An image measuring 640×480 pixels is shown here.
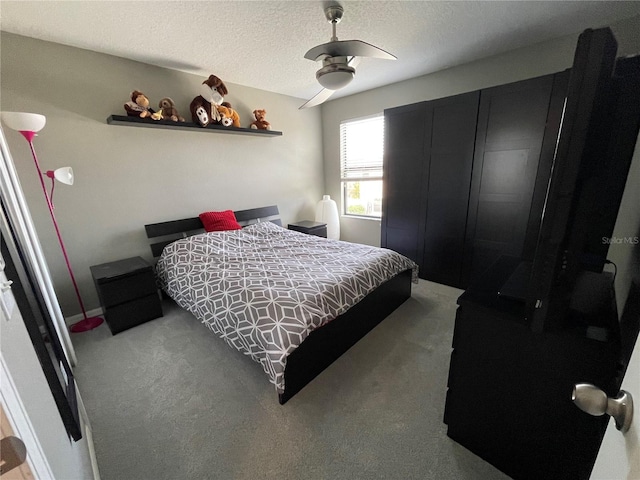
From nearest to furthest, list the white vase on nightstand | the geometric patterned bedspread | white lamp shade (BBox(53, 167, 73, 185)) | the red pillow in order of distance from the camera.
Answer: the geometric patterned bedspread → white lamp shade (BBox(53, 167, 73, 185)) → the red pillow → the white vase on nightstand

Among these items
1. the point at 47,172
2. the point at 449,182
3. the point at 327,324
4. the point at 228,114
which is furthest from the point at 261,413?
the point at 228,114

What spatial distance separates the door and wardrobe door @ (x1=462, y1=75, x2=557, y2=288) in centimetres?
218

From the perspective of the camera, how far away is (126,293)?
92.7 inches

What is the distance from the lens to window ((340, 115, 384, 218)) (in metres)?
3.94

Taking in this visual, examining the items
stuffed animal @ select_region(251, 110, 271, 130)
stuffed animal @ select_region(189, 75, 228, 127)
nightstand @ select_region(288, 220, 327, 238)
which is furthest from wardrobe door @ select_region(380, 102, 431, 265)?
stuffed animal @ select_region(189, 75, 228, 127)

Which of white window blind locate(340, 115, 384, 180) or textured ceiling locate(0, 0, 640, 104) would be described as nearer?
textured ceiling locate(0, 0, 640, 104)

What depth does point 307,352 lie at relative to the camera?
5.53 feet

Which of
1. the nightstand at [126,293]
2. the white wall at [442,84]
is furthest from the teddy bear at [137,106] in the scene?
the white wall at [442,84]

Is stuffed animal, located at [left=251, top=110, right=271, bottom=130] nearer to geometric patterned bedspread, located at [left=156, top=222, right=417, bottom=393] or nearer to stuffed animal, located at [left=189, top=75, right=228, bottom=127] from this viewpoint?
stuffed animal, located at [left=189, top=75, right=228, bottom=127]

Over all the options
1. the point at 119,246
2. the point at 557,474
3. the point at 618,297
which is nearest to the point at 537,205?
the point at 618,297

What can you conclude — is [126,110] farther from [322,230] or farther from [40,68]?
[322,230]

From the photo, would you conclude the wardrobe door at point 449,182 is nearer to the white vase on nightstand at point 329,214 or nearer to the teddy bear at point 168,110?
the white vase on nightstand at point 329,214

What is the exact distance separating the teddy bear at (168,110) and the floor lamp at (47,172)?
94cm

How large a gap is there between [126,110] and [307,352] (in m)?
2.78
